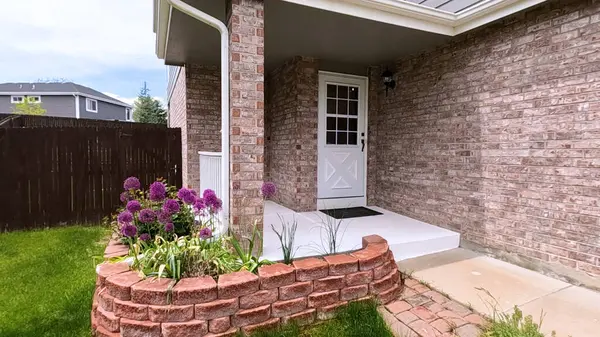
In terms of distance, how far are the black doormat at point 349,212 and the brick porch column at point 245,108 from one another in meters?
2.16

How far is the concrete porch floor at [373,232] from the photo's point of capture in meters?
3.47

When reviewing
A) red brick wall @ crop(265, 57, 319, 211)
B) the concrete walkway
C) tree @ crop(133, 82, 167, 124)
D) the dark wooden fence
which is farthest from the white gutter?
tree @ crop(133, 82, 167, 124)

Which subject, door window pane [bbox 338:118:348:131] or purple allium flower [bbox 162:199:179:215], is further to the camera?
door window pane [bbox 338:118:348:131]

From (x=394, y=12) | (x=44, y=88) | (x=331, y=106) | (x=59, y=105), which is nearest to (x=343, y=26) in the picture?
(x=394, y=12)

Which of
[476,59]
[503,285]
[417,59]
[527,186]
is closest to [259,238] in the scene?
[503,285]

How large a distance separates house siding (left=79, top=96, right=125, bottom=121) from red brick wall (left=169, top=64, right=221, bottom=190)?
2060 centimetres

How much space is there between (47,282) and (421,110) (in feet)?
15.8

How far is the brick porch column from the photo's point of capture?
2984 millimetres

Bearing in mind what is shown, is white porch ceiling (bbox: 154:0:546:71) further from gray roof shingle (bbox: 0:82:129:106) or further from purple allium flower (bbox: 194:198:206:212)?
gray roof shingle (bbox: 0:82:129:106)

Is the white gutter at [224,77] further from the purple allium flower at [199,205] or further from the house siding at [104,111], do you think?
the house siding at [104,111]

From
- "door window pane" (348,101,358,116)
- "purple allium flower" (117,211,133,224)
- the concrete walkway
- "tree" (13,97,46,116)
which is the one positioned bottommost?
the concrete walkway

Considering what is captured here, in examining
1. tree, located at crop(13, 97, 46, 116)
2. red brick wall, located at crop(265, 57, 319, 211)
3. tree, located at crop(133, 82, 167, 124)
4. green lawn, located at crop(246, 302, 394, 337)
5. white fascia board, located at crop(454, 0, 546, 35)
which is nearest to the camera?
green lawn, located at crop(246, 302, 394, 337)

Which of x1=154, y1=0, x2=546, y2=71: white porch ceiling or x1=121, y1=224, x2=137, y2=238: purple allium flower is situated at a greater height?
x1=154, y1=0, x2=546, y2=71: white porch ceiling

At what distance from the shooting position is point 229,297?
2.07 meters
